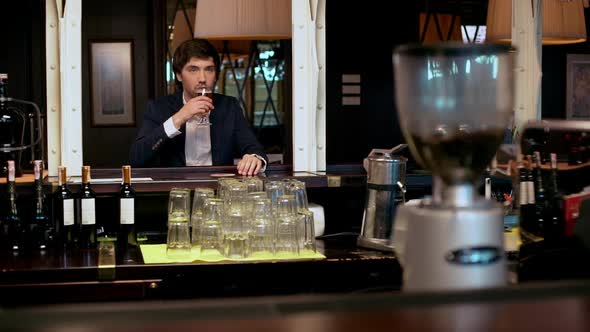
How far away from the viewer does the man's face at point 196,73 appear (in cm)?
491

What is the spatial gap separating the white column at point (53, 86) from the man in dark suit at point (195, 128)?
0.49m

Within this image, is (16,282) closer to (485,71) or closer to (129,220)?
(129,220)

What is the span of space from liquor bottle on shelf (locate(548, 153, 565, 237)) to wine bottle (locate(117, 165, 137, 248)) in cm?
193

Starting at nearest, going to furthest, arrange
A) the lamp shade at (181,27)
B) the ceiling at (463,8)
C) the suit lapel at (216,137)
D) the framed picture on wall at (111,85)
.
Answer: the suit lapel at (216,137)
the lamp shade at (181,27)
the framed picture on wall at (111,85)
the ceiling at (463,8)

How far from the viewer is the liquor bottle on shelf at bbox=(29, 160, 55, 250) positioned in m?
3.63

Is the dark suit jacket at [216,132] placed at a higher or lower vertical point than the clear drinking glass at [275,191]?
higher

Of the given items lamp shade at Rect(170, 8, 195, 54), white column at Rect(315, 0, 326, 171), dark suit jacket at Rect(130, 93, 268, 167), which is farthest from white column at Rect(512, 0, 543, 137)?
lamp shade at Rect(170, 8, 195, 54)

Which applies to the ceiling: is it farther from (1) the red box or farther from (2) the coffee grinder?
(2) the coffee grinder

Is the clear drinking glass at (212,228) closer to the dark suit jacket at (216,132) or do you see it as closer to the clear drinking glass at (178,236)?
the clear drinking glass at (178,236)

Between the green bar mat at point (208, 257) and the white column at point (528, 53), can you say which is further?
the white column at point (528, 53)

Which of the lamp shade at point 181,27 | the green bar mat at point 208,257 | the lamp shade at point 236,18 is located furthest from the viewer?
the lamp shade at point 181,27

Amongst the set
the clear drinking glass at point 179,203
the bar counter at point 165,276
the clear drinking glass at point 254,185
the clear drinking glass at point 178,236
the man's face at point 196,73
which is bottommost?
the bar counter at point 165,276

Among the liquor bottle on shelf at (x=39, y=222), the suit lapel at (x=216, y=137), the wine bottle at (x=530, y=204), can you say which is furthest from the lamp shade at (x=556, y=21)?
the wine bottle at (x=530, y=204)

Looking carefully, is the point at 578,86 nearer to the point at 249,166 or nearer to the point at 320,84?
the point at 320,84
